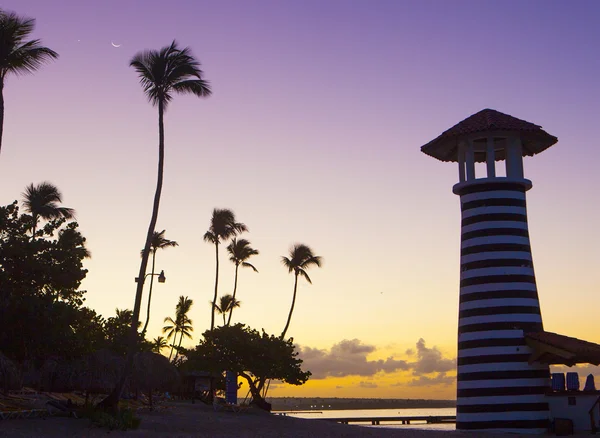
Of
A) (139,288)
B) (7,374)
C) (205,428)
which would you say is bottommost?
(205,428)

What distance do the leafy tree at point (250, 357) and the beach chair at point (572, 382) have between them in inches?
933

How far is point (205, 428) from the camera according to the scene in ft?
120

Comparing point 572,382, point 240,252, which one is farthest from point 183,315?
point 572,382

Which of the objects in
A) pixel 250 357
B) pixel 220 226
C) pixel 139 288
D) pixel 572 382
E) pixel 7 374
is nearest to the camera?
pixel 7 374

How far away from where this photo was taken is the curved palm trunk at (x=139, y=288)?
3422 cm

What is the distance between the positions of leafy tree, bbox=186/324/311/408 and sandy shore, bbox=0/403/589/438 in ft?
16.8

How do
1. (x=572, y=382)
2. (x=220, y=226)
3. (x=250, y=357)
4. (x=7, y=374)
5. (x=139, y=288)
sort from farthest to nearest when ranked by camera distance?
(x=220, y=226)
(x=250, y=357)
(x=572, y=382)
(x=139, y=288)
(x=7, y=374)

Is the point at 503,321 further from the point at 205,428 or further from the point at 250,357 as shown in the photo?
the point at 250,357

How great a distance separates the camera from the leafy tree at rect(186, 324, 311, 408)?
181 ft

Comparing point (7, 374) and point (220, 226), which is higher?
point (220, 226)

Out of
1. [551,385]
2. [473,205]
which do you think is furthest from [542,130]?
[551,385]

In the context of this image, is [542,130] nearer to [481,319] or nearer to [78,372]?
[481,319]

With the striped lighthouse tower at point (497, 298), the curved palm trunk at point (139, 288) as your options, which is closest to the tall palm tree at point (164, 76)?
the curved palm trunk at point (139, 288)

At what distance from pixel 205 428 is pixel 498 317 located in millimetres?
15843
